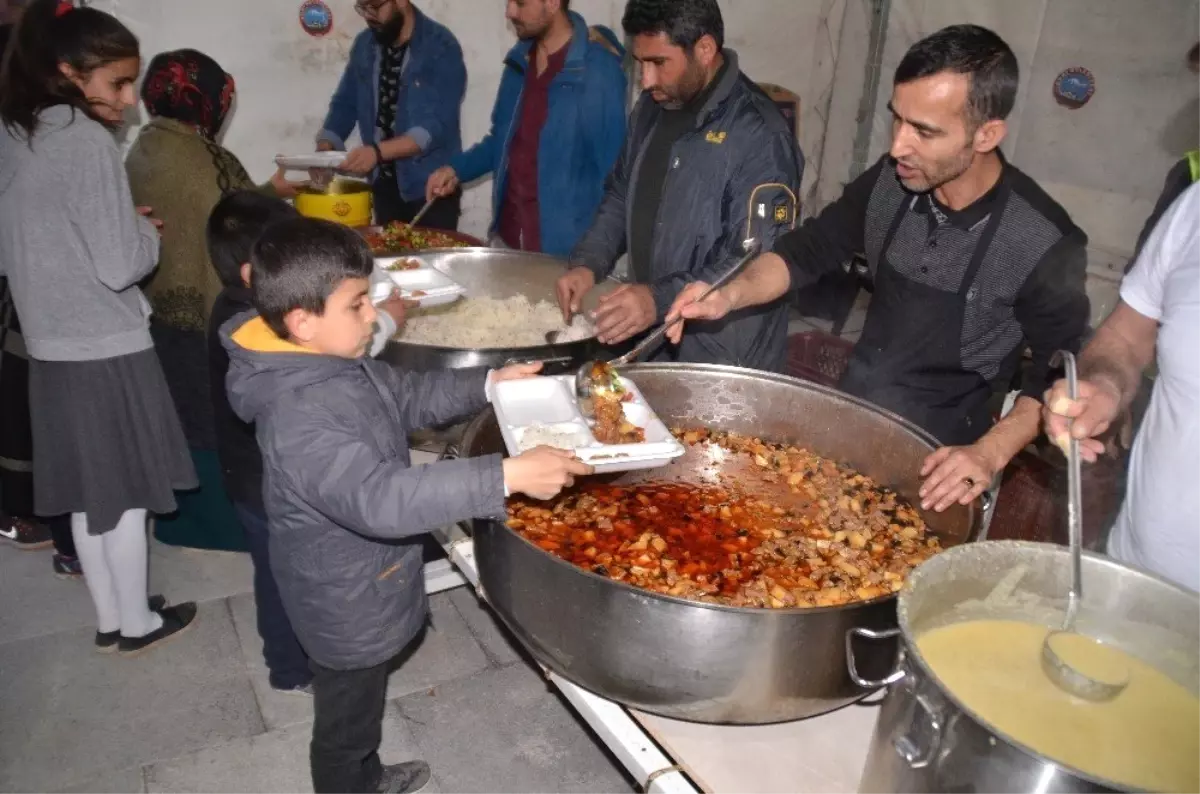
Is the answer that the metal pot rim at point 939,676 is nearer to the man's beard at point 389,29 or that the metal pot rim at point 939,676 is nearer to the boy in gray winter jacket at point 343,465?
the boy in gray winter jacket at point 343,465

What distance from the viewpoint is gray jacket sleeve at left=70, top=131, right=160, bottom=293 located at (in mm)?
2658

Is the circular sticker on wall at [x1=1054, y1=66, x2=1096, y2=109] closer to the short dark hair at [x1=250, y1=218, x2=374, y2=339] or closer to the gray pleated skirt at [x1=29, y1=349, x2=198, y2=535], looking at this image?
the short dark hair at [x1=250, y1=218, x2=374, y2=339]

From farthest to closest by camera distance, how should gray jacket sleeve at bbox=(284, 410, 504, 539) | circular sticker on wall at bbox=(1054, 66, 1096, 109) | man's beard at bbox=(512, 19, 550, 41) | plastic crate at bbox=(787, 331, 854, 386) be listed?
circular sticker on wall at bbox=(1054, 66, 1096, 109)
man's beard at bbox=(512, 19, 550, 41)
plastic crate at bbox=(787, 331, 854, 386)
gray jacket sleeve at bbox=(284, 410, 504, 539)

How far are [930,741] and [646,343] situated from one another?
60.8 inches

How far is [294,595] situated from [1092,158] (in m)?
5.62

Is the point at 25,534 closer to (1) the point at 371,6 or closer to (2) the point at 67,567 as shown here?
(2) the point at 67,567

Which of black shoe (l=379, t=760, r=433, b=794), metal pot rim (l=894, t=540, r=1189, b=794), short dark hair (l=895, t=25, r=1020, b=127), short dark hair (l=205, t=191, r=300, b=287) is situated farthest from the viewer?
black shoe (l=379, t=760, r=433, b=794)

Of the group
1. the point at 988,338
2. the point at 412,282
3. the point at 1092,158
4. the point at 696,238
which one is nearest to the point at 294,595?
the point at 412,282

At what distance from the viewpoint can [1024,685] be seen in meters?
1.17

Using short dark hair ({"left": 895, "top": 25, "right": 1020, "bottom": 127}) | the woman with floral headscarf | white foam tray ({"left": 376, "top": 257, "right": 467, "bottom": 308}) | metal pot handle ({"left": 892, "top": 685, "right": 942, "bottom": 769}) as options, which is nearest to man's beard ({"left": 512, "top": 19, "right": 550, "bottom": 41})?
the woman with floral headscarf

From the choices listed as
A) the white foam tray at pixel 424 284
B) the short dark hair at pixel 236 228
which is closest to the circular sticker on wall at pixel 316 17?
the white foam tray at pixel 424 284

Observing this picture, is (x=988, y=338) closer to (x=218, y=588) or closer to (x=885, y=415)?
(x=885, y=415)

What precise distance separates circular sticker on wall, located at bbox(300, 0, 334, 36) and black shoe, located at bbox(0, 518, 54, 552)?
3.61 m

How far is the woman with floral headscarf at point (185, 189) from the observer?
3090 millimetres
